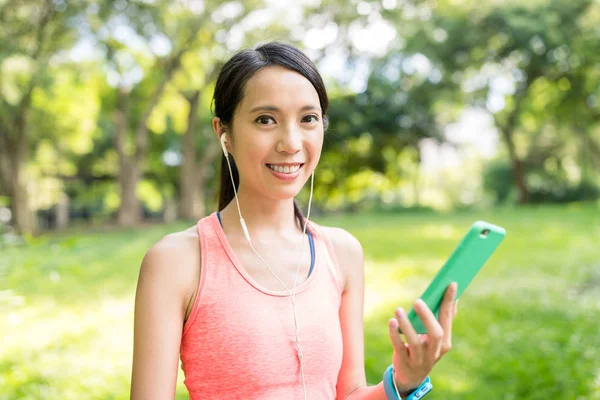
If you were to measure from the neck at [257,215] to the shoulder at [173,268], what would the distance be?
0.20 m

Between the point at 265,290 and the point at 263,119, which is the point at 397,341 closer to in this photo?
the point at 265,290

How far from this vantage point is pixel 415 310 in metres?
1.36

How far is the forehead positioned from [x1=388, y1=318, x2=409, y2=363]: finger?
63 cm

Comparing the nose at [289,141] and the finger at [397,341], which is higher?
the nose at [289,141]

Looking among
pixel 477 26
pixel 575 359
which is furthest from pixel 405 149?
pixel 575 359

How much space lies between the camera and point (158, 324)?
1489mm

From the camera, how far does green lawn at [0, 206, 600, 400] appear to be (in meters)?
4.80

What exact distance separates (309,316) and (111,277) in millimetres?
8915

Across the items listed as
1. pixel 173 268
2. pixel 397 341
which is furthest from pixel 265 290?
pixel 397 341

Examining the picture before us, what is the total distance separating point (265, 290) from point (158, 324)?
11.2 inches

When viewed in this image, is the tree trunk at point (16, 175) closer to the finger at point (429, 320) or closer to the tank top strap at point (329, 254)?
the tank top strap at point (329, 254)

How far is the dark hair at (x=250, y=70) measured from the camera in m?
1.64

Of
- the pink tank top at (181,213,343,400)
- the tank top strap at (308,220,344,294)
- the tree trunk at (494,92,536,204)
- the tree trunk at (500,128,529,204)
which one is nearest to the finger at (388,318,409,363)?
the pink tank top at (181,213,343,400)

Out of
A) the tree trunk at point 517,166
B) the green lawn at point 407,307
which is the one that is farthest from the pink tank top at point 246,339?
the tree trunk at point 517,166
